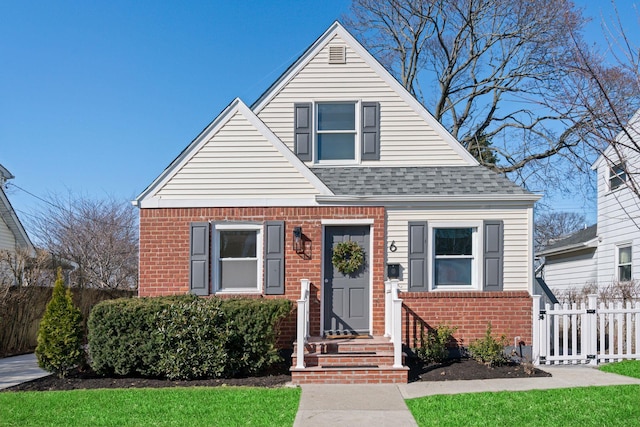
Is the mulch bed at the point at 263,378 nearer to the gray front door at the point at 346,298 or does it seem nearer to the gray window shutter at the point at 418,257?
the gray front door at the point at 346,298

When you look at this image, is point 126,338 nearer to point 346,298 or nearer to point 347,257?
point 346,298

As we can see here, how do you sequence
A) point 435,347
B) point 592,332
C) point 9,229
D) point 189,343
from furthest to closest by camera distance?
1. point 9,229
2. point 592,332
3. point 435,347
4. point 189,343

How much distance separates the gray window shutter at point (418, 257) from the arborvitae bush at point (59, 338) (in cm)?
593

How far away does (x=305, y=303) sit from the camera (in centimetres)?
946

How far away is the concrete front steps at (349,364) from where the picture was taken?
28.8 feet

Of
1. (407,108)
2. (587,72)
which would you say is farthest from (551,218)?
(587,72)

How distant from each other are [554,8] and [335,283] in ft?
44.6

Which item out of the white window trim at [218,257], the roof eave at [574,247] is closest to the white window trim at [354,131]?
the white window trim at [218,257]

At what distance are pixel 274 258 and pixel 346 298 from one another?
1.58 m

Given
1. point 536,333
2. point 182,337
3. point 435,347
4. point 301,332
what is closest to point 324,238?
point 301,332

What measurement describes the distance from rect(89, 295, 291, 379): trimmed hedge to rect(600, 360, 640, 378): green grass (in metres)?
5.72

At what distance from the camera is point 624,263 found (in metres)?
16.8

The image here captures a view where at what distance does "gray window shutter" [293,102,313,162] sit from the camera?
11883 millimetres

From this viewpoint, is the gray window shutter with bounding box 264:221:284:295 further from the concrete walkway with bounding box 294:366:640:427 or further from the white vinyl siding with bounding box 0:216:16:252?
the white vinyl siding with bounding box 0:216:16:252
